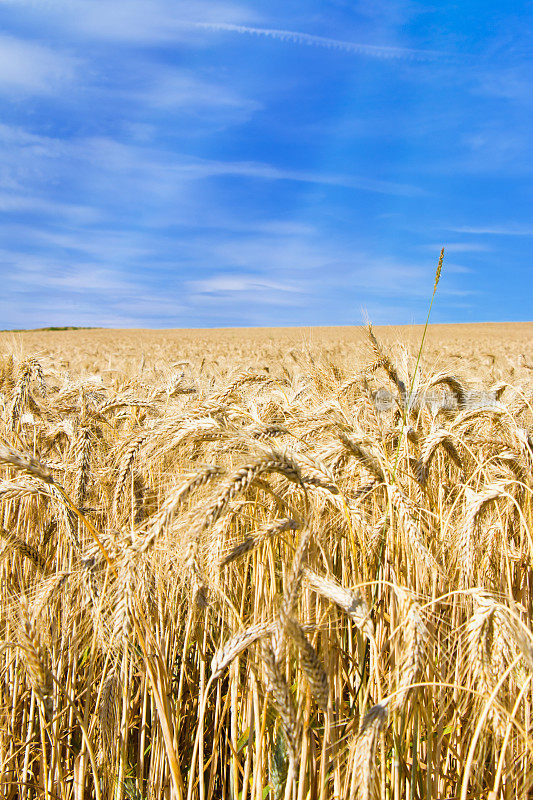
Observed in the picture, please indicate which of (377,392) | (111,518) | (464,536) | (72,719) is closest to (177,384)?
(377,392)

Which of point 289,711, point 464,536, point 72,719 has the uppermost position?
point 464,536

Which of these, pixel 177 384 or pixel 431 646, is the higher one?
pixel 177 384

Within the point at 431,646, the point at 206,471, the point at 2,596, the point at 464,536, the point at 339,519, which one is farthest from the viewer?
the point at 2,596

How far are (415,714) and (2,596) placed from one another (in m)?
1.79

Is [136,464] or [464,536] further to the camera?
[136,464]

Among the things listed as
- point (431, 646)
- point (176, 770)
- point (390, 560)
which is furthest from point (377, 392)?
point (176, 770)

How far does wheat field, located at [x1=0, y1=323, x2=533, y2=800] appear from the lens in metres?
1.34

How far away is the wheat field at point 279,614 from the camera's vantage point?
1339mm

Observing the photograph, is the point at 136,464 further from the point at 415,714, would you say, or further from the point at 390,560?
the point at 415,714

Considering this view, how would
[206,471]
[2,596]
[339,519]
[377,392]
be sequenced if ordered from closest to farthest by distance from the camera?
1. [206,471]
2. [339,519]
3. [2,596]
4. [377,392]

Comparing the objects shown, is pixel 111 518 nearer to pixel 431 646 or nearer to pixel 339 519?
pixel 339 519

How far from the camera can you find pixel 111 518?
7.79 feet

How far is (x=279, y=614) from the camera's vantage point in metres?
1.16

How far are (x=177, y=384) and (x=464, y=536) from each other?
9.86 feet
